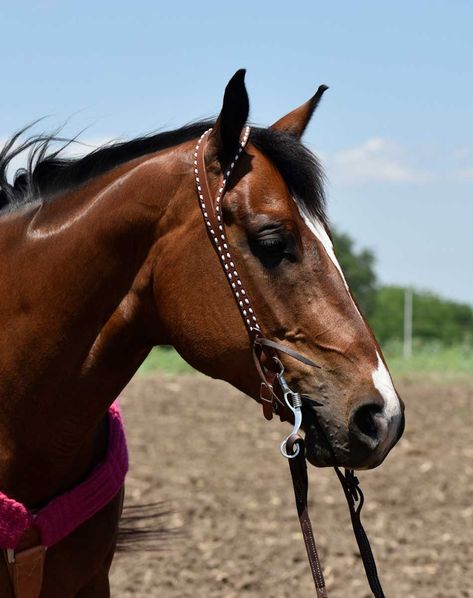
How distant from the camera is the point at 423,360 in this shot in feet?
66.9

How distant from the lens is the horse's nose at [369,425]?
7.80ft

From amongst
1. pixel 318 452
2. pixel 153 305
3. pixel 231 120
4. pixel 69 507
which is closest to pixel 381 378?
pixel 318 452

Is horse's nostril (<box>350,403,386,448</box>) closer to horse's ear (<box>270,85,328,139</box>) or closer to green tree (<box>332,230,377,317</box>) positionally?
horse's ear (<box>270,85,328,139</box>)

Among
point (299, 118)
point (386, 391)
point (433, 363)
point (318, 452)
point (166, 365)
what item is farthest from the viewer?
point (433, 363)

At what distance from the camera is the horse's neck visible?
2.72 meters

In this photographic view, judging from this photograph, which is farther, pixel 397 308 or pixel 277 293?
pixel 397 308

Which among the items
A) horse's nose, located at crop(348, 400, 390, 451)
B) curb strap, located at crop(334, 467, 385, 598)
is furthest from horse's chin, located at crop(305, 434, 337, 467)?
curb strap, located at crop(334, 467, 385, 598)

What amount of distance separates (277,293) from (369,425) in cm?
42

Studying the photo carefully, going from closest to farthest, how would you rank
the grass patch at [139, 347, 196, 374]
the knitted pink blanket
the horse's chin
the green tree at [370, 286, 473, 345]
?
the horse's chin, the knitted pink blanket, the grass patch at [139, 347, 196, 374], the green tree at [370, 286, 473, 345]

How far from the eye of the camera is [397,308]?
5719 centimetres

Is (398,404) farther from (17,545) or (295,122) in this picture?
(17,545)

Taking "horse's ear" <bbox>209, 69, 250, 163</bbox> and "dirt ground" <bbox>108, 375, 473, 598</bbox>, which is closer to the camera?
"horse's ear" <bbox>209, 69, 250, 163</bbox>

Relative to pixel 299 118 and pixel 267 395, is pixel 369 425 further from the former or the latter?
pixel 299 118

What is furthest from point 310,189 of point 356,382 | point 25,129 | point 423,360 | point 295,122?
point 423,360
